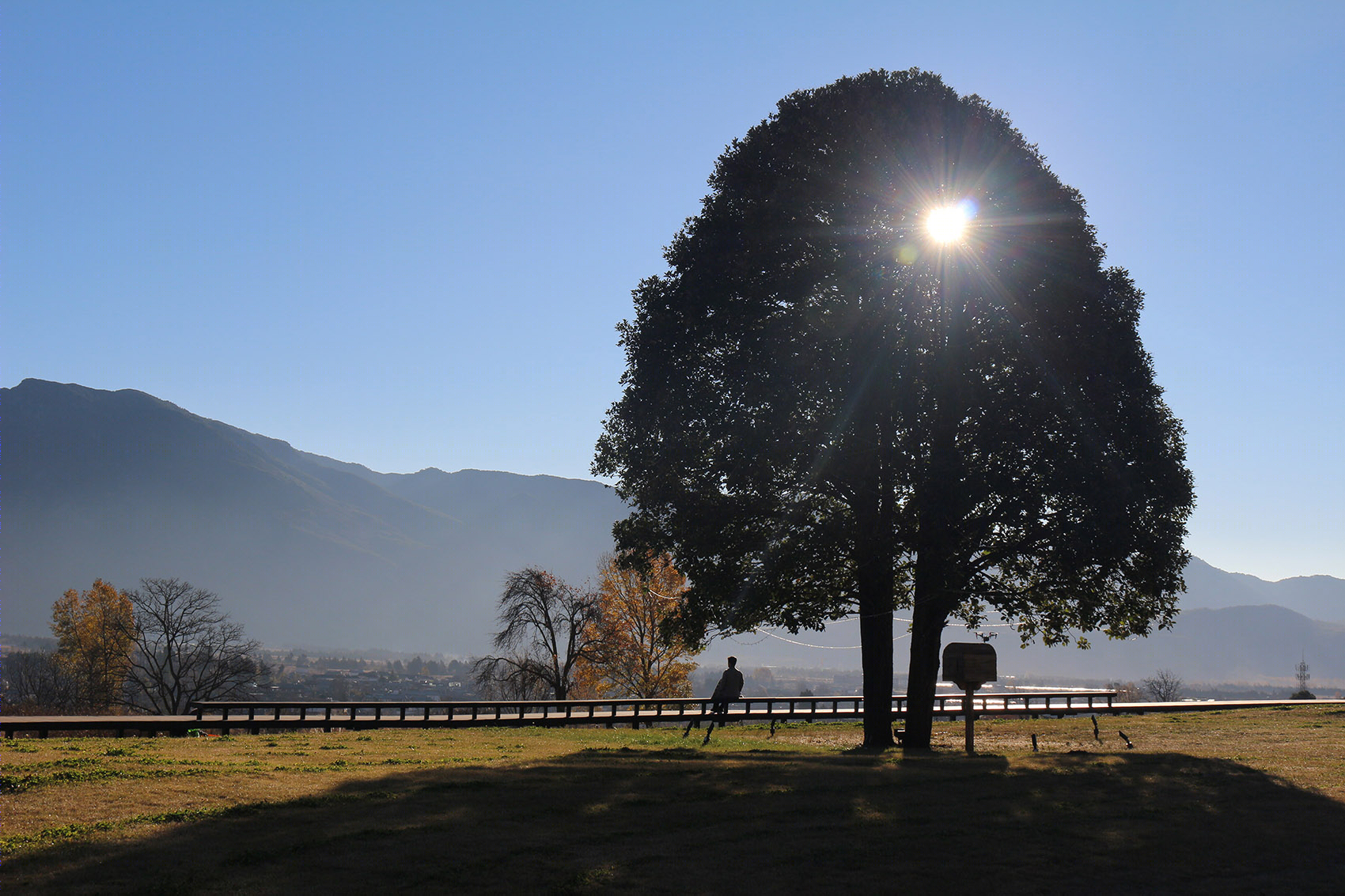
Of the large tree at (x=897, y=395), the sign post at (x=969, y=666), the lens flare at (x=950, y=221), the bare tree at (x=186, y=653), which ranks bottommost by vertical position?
the bare tree at (x=186, y=653)

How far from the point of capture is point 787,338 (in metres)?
20.6

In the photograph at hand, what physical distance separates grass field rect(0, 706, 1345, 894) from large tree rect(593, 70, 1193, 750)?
5.30 meters

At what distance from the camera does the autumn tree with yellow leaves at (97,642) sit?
65.5 metres

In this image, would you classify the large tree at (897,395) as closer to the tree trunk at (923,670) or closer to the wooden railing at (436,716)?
the tree trunk at (923,670)

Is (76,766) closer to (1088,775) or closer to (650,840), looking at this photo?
(650,840)

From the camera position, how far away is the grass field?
25.9 ft

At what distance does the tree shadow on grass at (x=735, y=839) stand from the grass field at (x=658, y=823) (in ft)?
0.12

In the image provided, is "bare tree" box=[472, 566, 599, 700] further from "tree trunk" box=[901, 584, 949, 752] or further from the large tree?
"tree trunk" box=[901, 584, 949, 752]

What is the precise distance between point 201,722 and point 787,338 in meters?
19.1

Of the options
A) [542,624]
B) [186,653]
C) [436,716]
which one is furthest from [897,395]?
[186,653]

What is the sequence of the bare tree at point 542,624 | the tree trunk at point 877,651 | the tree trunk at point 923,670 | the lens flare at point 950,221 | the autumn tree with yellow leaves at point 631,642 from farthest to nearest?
the autumn tree with yellow leaves at point 631,642 → the bare tree at point 542,624 → the tree trunk at point 877,651 → the lens flare at point 950,221 → the tree trunk at point 923,670

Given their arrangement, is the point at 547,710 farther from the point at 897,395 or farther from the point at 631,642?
the point at 631,642

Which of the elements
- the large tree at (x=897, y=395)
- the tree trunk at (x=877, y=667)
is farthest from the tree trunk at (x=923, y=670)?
the tree trunk at (x=877, y=667)

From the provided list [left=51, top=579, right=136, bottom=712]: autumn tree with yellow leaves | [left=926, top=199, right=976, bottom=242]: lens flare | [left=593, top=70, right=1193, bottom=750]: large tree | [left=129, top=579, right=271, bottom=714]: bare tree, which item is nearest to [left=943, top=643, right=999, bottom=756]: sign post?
[left=593, top=70, right=1193, bottom=750]: large tree
